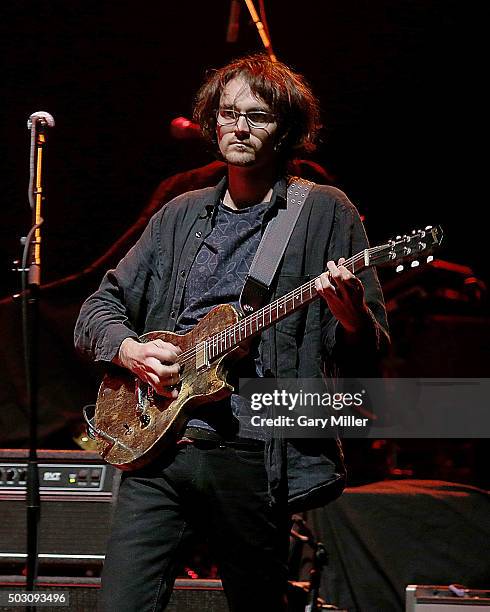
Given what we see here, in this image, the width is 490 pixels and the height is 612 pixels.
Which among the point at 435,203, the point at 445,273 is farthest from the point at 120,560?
the point at 435,203

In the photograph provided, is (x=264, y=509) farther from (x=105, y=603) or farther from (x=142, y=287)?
(x=142, y=287)

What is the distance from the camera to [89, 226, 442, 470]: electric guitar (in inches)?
94.9

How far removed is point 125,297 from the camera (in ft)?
9.37

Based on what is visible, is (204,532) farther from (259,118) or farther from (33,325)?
(259,118)

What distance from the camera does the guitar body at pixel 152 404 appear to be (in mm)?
2465

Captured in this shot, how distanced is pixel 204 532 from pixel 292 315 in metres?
0.65

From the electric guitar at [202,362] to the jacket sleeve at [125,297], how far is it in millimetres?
207

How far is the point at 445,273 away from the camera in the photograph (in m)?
5.16

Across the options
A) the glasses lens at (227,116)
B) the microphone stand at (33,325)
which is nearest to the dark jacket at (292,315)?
the glasses lens at (227,116)

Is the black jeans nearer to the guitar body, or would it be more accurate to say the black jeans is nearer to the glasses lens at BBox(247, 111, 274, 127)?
the guitar body

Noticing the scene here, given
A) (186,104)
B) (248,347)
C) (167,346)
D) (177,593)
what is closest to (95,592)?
(177,593)

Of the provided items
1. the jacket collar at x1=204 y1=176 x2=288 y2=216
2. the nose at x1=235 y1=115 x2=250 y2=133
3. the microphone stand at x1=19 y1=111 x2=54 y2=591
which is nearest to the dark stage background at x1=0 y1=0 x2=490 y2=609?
the microphone stand at x1=19 y1=111 x2=54 y2=591

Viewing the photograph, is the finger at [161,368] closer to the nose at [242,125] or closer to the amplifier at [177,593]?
the nose at [242,125]

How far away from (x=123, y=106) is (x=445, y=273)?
2.22 meters
